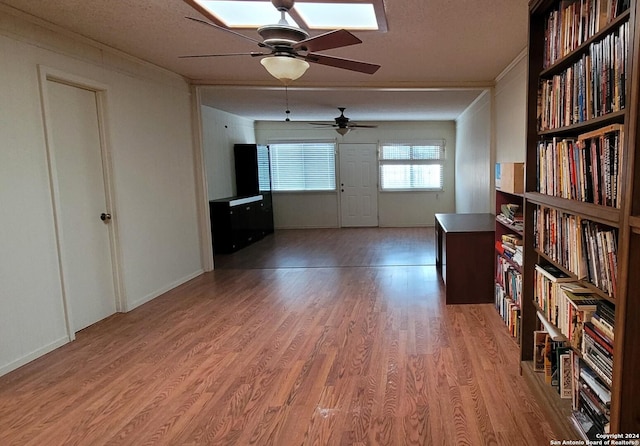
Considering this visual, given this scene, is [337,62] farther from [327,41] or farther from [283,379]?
[283,379]

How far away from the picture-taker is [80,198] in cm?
334

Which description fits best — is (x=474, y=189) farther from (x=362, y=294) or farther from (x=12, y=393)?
(x=12, y=393)

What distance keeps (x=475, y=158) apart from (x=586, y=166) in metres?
4.78

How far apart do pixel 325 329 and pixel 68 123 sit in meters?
2.77

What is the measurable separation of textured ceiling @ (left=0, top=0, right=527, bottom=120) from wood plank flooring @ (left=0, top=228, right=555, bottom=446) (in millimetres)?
2407

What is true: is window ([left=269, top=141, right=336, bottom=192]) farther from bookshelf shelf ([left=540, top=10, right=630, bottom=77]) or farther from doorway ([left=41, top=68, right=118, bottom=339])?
bookshelf shelf ([left=540, top=10, right=630, bottom=77])

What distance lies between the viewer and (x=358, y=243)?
23.1ft

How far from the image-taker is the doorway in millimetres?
3033

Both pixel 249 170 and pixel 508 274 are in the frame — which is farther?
pixel 249 170

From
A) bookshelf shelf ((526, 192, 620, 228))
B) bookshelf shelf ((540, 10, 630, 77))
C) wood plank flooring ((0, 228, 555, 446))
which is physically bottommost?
wood plank flooring ((0, 228, 555, 446))

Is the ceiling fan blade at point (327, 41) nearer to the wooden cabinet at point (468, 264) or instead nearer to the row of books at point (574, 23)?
the row of books at point (574, 23)

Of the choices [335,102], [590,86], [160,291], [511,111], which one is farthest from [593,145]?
[335,102]

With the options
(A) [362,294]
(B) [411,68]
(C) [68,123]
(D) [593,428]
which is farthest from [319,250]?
(D) [593,428]

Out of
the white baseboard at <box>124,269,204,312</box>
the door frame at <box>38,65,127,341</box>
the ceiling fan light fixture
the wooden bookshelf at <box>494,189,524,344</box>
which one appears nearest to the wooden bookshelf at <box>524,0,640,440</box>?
the wooden bookshelf at <box>494,189,524,344</box>
